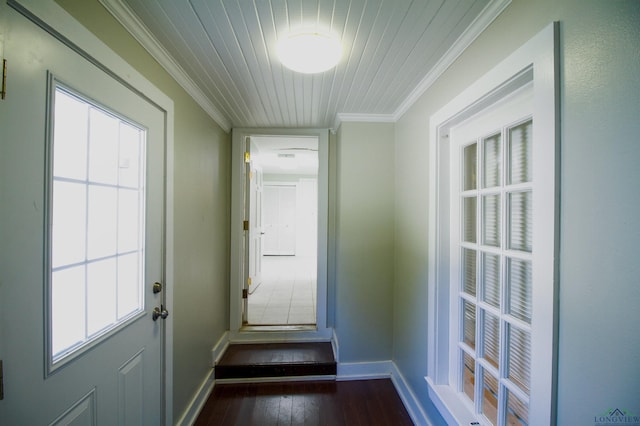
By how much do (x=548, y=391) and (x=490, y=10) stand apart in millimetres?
1406

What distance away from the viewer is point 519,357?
993mm

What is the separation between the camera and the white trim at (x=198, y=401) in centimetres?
163

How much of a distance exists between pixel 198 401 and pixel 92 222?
162 cm

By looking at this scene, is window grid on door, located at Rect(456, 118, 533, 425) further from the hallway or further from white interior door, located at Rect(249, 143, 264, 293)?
white interior door, located at Rect(249, 143, 264, 293)

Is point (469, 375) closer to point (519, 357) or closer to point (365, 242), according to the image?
point (519, 357)

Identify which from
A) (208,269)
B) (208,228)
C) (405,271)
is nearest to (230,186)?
(208,228)

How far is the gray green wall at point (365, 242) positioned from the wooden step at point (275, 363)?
217 millimetres

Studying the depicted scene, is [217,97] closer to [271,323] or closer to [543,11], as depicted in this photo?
[543,11]

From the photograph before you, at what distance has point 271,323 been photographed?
9.36 feet

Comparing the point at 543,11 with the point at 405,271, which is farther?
the point at 405,271

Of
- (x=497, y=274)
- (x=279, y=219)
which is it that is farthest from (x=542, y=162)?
(x=279, y=219)

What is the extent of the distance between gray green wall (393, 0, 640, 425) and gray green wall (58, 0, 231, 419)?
161cm

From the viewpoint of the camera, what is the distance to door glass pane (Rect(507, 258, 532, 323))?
3.14 ft

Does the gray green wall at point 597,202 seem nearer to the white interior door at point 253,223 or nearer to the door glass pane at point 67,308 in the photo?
the door glass pane at point 67,308
